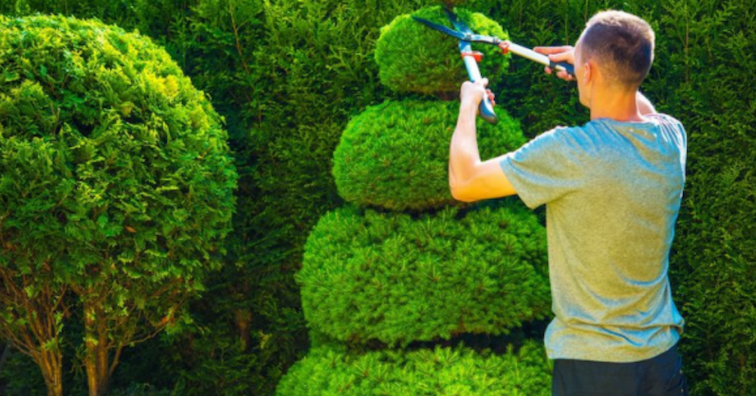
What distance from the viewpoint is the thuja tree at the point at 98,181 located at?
4430mm

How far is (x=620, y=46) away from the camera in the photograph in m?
3.02

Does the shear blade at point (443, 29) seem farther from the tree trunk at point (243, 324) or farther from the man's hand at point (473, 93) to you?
the tree trunk at point (243, 324)

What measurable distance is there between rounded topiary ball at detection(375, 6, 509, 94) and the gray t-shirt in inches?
58.9

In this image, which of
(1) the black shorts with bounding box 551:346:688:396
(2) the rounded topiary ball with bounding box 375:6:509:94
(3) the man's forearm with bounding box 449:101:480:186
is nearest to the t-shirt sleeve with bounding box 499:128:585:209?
(3) the man's forearm with bounding box 449:101:480:186

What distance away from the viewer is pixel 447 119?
4469 millimetres

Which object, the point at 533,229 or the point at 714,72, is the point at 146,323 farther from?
the point at 714,72

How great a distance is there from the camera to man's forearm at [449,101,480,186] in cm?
316

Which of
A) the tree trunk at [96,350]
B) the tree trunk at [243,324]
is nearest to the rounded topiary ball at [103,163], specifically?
the tree trunk at [96,350]

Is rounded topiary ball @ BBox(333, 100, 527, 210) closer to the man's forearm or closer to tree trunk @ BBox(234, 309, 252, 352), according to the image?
the man's forearm

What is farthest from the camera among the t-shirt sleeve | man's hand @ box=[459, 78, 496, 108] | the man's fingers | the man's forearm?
the man's fingers

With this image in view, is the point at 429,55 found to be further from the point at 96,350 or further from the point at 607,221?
the point at 96,350

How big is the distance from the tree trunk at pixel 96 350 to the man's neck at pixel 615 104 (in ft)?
9.87

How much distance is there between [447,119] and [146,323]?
7.75ft

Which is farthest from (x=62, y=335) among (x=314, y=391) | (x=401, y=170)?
(x=401, y=170)
